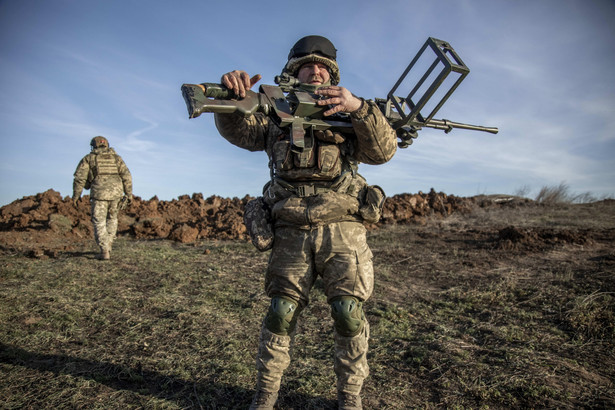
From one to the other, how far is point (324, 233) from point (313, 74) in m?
1.19

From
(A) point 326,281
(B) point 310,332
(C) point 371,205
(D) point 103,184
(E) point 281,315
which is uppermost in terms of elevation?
(D) point 103,184

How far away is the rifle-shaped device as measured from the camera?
2191 mm

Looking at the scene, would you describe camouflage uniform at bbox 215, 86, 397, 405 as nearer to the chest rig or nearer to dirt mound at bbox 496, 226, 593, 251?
the chest rig

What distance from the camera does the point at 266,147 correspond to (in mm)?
2689

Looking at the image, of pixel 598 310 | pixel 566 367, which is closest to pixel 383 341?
pixel 566 367

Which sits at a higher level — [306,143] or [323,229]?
[306,143]

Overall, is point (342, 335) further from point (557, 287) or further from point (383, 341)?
point (557, 287)

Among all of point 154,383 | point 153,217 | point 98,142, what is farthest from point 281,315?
point 153,217

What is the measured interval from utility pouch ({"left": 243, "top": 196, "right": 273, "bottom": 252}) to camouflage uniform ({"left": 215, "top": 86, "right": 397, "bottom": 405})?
48mm

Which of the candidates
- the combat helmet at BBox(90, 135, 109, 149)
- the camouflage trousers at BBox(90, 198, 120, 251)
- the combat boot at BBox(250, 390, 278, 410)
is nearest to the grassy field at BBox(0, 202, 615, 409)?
the combat boot at BBox(250, 390, 278, 410)

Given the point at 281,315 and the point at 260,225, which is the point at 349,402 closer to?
the point at 281,315

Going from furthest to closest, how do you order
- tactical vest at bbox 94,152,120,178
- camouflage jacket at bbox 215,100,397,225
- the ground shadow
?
tactical vest at bbox 94,152,120,178 → the ground shadow → camouflage jacket at bbox 215,100,397,225

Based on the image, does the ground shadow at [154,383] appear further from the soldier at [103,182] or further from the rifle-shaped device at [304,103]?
the soldier at [103,182]

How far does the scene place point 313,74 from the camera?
2.72 metres
